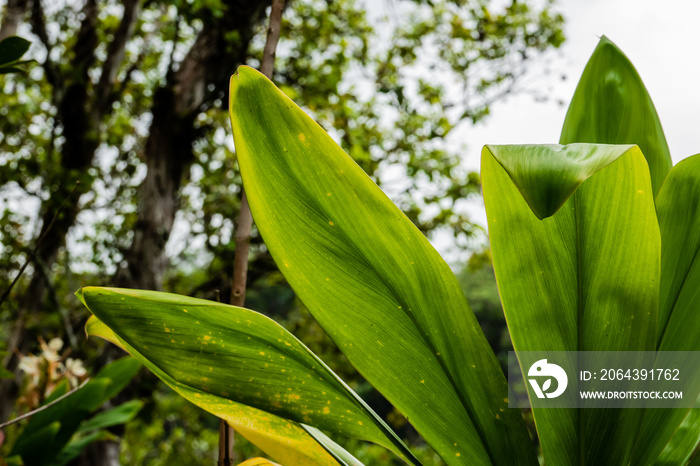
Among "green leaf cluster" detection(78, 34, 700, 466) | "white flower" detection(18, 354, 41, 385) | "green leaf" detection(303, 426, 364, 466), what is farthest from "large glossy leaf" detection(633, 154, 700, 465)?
"white flower" detection(18, 354, 41, 385)

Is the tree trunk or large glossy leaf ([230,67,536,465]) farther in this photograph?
the tree trunk

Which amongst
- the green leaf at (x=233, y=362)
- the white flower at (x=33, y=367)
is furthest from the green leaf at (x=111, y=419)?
the green leaf at (x=233, y=362)

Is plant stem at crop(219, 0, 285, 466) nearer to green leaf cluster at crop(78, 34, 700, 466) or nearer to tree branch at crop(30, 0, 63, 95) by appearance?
green leaf cluster at crop(78, 34, 700, 466)

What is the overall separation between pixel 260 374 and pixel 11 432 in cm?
207

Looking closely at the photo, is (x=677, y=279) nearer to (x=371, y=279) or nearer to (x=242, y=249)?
(x=371, y=279)

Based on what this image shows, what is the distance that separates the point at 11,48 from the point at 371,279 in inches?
21.7

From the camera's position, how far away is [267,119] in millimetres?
342

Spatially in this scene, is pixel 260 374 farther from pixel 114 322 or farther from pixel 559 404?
pixel 559 404

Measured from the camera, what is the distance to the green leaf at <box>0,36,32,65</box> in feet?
1.90

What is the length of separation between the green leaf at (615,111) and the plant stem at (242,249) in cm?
34

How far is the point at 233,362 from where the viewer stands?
0.33m

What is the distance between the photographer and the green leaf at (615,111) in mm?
478

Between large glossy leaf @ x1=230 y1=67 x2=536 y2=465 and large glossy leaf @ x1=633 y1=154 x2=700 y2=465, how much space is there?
0.31 feet

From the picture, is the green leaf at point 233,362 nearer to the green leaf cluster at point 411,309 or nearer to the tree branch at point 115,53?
the green leaf cluster at point 411,309
